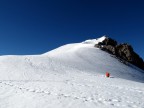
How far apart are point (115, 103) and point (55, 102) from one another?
12.1 feet

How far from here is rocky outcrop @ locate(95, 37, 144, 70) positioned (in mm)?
70750

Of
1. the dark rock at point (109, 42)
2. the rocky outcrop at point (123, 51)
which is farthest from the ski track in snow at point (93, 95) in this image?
the dark rock at point (109, 42)

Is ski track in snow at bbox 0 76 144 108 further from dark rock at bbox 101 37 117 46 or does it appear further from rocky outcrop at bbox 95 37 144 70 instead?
dark rock at bbox 101 37 117 46

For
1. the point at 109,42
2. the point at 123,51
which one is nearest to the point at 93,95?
the point at 123,51

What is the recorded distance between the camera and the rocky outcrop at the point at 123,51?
70750 mm

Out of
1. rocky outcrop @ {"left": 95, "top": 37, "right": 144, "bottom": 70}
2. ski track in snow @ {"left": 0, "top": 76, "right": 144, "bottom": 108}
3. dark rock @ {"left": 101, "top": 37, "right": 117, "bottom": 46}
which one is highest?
dark rock @ {"left": 101, "top": 37, "right": 117, "bottom": 46}

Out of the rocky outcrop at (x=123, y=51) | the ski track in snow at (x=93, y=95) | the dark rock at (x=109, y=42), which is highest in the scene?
the dark rock at (x=109, y=42)

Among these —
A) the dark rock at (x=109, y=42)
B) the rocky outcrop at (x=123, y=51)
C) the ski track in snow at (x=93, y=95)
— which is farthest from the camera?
the dark rock at (x=109, y=42)

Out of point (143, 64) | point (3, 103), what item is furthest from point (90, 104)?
point (143, 64)

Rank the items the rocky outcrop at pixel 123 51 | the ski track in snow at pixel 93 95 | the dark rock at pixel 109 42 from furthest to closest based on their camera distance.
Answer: the dark rock at pixel 109 42, the rocky outcrop at pixel 123 51, the ski track in snow at pixel 93 95

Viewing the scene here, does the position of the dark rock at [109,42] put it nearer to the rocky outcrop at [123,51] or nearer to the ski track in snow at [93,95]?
the rocky outcrop at [123,51]

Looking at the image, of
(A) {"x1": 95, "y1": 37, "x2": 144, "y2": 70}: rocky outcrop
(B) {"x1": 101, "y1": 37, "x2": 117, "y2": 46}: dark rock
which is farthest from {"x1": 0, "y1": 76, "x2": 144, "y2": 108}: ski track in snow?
(B) {"x1": 101, "y1": 37, "x2": 117, "y2": 46}: dark rock

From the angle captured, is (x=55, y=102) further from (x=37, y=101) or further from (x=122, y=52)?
(x=122, y=52)

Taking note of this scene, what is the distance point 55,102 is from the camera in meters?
10.5
